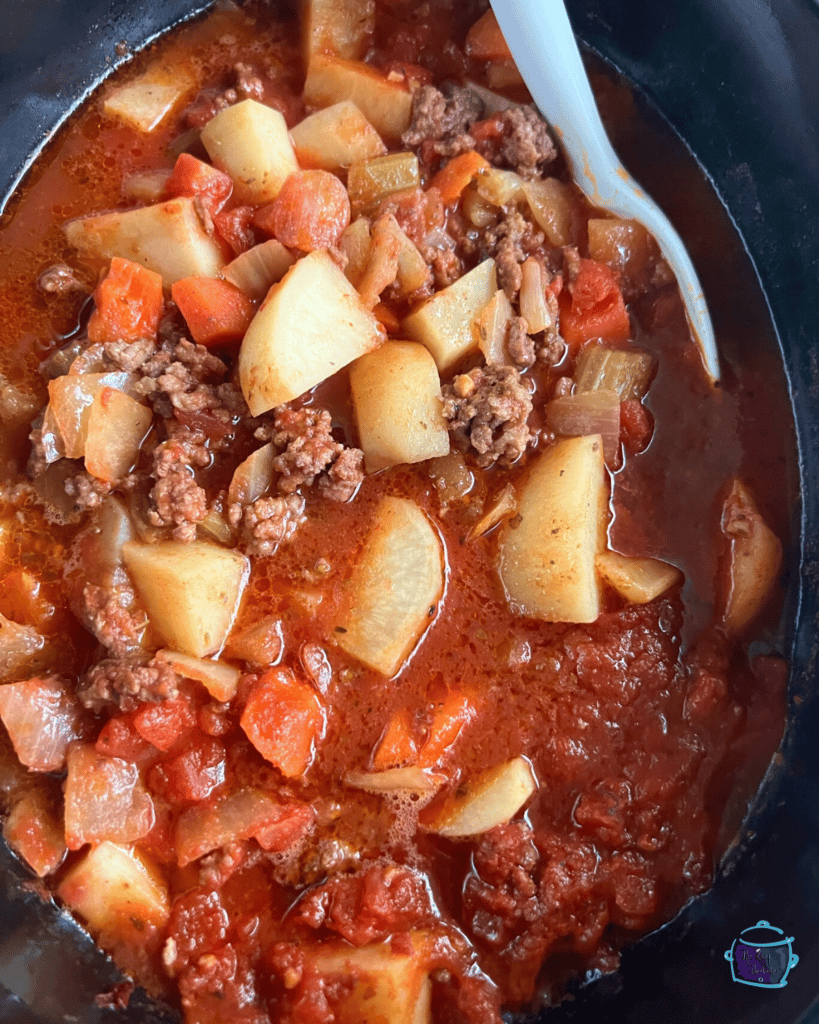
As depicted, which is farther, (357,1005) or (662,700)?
(662,700)

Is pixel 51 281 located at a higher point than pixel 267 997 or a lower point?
higher

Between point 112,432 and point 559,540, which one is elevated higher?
point 112,432


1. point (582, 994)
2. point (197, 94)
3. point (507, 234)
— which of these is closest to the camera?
point (582, 994)

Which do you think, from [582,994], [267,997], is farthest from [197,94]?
[582,994]

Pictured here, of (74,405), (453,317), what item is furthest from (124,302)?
(453,317)

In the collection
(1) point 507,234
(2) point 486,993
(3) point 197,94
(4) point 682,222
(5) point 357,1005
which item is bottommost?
(2) point 486,993

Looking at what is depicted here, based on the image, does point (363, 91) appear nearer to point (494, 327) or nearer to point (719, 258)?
point (494, 327)

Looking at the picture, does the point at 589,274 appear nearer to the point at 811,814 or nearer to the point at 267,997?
the point at 811,814
